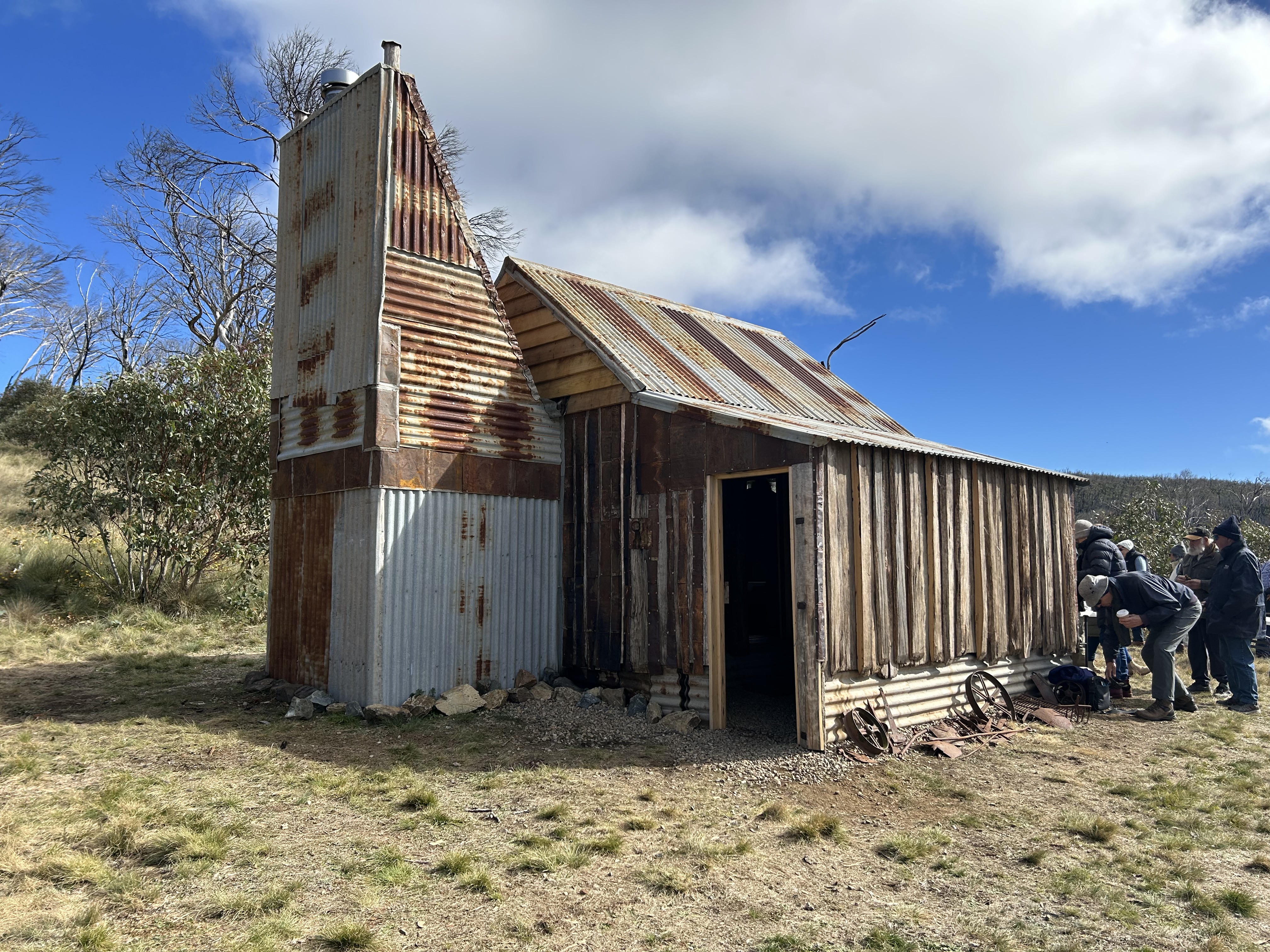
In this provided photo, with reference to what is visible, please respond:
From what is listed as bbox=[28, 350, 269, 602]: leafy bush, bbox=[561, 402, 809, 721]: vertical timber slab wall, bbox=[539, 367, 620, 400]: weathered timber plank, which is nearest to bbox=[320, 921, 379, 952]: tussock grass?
bbox=[561, 402, 809, 721]: vertical timber slab wall

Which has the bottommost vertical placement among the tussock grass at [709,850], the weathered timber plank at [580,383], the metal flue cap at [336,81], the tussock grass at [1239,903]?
the tussock grass at [1239,903]

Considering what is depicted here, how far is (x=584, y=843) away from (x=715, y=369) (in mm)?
7834

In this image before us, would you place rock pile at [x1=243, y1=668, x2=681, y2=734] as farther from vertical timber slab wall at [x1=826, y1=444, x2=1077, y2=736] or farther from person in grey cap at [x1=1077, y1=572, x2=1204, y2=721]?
person in grey cap at [x1=1077, y1=572, x2=1204, y2=721]

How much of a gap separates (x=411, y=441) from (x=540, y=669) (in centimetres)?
307

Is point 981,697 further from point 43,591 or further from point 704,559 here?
point 43,591

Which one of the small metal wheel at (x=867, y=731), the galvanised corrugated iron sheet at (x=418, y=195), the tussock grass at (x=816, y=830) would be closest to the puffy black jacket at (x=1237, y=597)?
the small metal wheel at (x=867, y=731)

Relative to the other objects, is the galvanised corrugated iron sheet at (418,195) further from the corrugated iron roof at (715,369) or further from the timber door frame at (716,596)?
the timber door frame at (716,596)

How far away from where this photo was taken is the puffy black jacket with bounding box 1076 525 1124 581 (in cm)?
1222

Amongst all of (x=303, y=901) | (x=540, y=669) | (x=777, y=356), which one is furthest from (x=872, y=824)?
(x=777, y=356)

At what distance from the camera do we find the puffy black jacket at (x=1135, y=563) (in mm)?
12492

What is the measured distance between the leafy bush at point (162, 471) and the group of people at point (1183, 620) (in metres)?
13.6

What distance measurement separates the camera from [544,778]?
23.0 feet

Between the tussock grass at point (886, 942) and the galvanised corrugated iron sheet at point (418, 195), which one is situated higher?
the galvanised corrugated iron sheet at point (418, 195)

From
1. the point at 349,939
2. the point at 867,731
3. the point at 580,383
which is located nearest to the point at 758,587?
the point at 580,383
